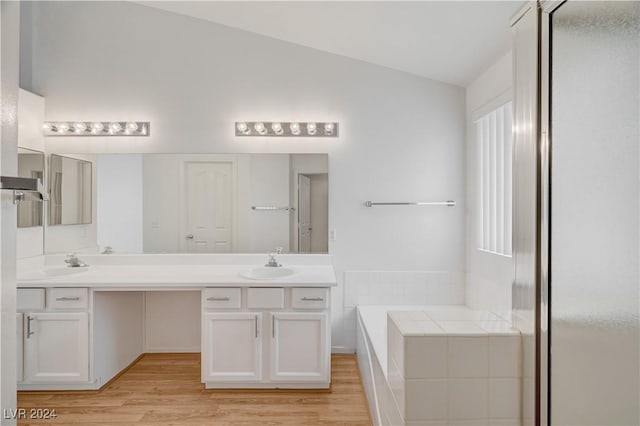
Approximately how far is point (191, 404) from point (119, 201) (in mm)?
1791

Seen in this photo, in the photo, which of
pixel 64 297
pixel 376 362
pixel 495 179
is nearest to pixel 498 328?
pixel 376 362

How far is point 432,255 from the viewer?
3.36 meters

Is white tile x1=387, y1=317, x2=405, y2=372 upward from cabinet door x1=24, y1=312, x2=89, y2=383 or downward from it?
upward

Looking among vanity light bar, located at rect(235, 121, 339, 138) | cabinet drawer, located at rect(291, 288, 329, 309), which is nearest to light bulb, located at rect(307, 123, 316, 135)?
vanity light bar, located at rect(235, 121, 339, 138)

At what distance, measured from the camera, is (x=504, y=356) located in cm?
117

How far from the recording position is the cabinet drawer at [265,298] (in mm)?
2695

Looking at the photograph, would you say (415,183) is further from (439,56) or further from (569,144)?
(569,144)

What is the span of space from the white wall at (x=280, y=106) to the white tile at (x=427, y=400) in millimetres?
2203

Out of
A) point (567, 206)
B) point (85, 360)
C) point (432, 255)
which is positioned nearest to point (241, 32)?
point (432, 255)

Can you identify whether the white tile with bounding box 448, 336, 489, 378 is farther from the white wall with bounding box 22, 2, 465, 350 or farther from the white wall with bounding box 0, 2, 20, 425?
the white wall with bounding box 22, 2, 465, 350

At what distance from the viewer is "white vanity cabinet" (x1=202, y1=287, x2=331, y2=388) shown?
106 inches

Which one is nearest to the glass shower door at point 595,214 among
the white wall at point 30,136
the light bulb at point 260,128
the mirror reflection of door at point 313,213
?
the mirror reflection of door at point 313,213

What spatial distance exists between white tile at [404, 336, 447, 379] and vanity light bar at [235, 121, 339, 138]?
93.9 inches

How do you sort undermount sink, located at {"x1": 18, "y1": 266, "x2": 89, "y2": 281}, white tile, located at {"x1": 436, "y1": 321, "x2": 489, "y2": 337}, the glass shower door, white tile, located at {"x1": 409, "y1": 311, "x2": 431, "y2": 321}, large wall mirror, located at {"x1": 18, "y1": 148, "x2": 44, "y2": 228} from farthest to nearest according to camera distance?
large wall mirror, located at {"x1": 18, "y1": 148, "x2": 44, "y2": 228} < undermount sink, located at {"x1": 18, "y1": 266, "x2": 89, "y2": 281} < white tile, located at {"x1": 409, "y1": 311, "x2": 431, "y2": 321} < white tile, located at {"x1": 436, "y1": 321, "x2": 489, "y2": 337} < the glass shower door
